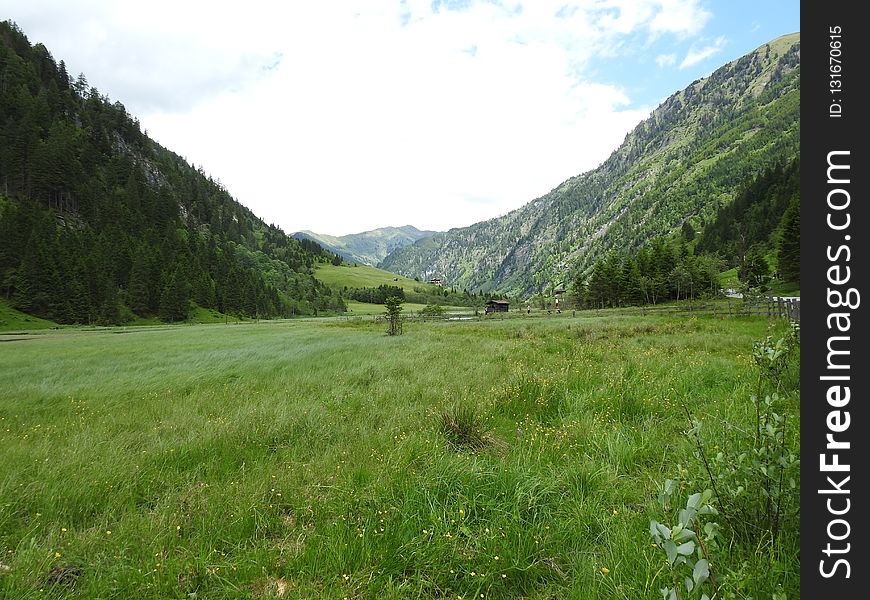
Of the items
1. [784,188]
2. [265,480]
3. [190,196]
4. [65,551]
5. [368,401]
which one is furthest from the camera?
[190,196]

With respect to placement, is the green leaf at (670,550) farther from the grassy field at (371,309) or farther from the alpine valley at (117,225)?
the grassy field at (371,309)

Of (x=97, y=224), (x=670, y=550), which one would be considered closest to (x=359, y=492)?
(x=670, y=550)

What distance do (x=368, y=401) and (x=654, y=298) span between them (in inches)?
3303

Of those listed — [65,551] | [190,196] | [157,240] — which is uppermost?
[190,196]

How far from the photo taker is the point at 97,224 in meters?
91.8

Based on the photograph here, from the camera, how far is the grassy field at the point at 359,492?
9.77ft

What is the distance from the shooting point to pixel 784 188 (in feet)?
336

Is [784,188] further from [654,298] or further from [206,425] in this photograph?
[206,425]

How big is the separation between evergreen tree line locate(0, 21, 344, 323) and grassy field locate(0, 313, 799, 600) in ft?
233

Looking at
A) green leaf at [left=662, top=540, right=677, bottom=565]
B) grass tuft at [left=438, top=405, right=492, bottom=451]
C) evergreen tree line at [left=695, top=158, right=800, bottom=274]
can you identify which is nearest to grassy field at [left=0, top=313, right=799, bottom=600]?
grass tuft at [left=438, top=405, right=492, bottom=451]

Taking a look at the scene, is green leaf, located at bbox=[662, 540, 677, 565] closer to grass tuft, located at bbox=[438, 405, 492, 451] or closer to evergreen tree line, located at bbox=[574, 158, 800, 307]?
grass tuft, located at bbox=[438, 405, 492, 451]

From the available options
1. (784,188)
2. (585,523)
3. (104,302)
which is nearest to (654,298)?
(784,188)

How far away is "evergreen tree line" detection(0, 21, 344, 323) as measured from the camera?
196 ft

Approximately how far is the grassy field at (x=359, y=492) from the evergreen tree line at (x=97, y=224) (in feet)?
233
